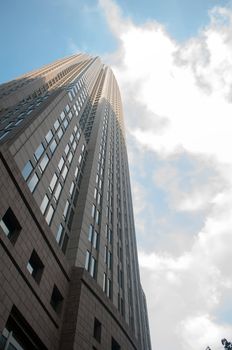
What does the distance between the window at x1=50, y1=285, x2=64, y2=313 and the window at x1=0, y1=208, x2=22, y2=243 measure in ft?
18.4

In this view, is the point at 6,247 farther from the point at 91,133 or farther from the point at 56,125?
the point at 91,133

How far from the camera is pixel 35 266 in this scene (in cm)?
2338

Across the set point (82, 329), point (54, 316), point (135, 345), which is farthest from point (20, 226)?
point (135, 345)

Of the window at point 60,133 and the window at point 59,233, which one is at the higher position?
the window at point 60,133

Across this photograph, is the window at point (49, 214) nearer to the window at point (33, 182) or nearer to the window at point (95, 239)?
the window at point (33, 182)

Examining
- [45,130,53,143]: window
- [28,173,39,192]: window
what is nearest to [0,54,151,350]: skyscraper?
[45,130,53,143]: window

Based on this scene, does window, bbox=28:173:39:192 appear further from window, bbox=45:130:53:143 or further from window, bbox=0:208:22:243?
window, bbox=0:208:22:243

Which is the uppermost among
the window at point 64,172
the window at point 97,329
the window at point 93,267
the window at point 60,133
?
the window at point 60,133

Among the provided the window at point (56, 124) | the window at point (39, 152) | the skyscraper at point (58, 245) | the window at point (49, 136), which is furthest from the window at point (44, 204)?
the window at point (56, 124)

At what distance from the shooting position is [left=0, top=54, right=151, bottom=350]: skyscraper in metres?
20.5

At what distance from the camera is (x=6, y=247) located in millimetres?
19719

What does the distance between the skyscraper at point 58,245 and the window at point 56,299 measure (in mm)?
73

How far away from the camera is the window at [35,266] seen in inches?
896

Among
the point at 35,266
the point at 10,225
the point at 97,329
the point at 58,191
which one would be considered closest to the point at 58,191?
the point at 58,191
